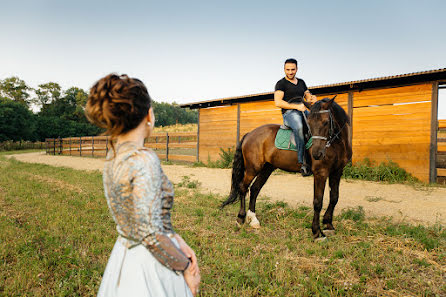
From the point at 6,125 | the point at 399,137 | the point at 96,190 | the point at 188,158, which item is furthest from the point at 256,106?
the point at 6,125

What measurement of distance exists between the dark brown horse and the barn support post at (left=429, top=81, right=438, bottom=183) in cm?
610

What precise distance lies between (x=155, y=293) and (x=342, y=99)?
1088 centimetres

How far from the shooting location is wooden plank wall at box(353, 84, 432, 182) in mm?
8812

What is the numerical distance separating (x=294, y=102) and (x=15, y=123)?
142 feet

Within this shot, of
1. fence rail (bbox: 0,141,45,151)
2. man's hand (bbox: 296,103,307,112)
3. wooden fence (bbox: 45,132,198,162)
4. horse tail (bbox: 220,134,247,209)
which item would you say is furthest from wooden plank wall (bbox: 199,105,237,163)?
fence rail (bbox: 0,141,45,151)

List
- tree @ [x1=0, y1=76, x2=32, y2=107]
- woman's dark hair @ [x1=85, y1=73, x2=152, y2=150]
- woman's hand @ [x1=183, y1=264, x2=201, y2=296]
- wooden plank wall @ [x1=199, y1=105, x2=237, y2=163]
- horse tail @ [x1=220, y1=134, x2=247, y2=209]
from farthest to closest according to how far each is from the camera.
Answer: tree @ [x1=0, y1=76, x2=32, y2=107], wooden plank wall @ [x1=199, y1=105, x2=237, y2=163], horse tail @ [x1=220, y1=134, x2=247, y2=209], woman's hand @ [x1=183, y1=264, x2=201, y2=296], woman's dark hair @ [x1=85, y1=73, x2=152, y2=150]

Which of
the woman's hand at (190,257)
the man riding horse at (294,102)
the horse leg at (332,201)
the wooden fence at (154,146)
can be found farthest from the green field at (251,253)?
the wooden fence at (154,146)

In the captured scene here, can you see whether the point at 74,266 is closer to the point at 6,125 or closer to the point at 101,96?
the point at 101,96

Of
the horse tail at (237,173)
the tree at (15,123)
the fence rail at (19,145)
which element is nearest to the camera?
the horse tail at (237,173)

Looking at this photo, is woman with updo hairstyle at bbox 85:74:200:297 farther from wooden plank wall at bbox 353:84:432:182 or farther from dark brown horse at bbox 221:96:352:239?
wooden plank wall at bbox 353:84:432:182

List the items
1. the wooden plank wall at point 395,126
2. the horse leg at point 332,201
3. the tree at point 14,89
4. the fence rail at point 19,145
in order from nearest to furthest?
the horse leg at point 332,201, the wooden plank wall at point 395,126, the fence rail at point 19,145, the tree at point 14,89

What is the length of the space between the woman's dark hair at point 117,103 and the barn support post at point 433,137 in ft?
33.3

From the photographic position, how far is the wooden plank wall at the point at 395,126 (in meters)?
8.81

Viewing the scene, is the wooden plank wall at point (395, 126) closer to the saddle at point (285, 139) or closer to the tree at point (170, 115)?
the saddle at point (285, 139)
